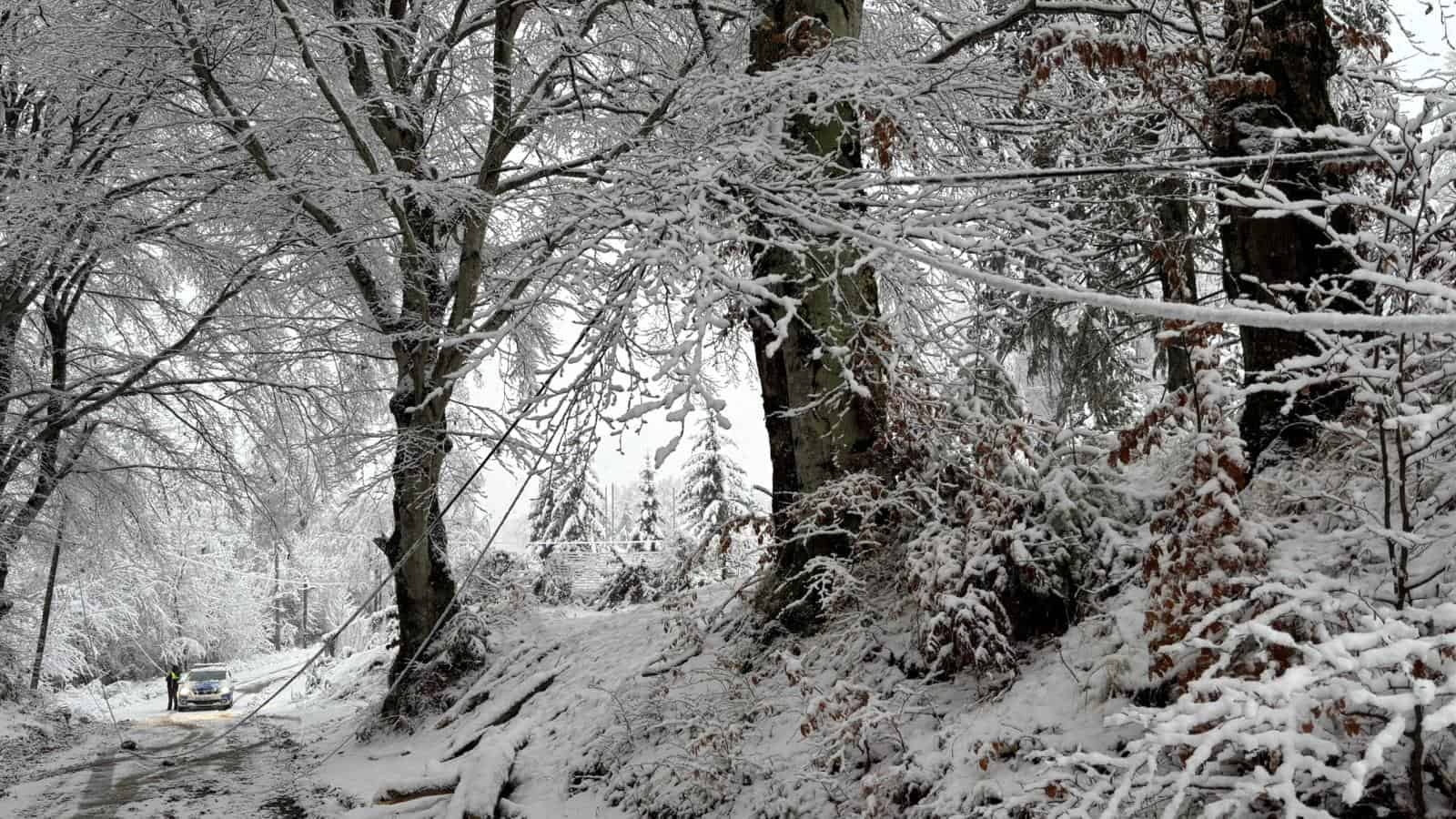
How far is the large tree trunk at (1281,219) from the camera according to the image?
4375 millimetres

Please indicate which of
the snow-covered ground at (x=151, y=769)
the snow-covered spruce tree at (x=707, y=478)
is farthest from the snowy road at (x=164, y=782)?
the snow-covered spruce tree at (x=707, y=478)

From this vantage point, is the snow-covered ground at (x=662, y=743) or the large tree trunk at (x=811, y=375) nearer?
the snow-covered ground at (x=662, y=743)

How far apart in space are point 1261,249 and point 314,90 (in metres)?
8.67

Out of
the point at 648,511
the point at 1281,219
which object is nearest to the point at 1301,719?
the point at 1281,219

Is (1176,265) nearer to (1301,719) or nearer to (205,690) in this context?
(1301,719)

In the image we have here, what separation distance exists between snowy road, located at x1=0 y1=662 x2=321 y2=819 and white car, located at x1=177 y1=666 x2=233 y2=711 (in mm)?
7428

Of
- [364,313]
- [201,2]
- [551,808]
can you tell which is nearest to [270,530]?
[364,313]

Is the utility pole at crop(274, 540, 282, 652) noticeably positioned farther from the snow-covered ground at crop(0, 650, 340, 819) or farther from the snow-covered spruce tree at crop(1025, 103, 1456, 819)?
the snow-covered spruce tree at crop(1025, 103, 1456, 819)

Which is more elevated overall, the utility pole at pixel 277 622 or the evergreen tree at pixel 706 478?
the evergreen tree at pixel 706 478

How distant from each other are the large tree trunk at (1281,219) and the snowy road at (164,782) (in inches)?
229

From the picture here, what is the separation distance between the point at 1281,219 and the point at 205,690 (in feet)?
81.3

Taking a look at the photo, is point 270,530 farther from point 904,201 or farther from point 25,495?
point 904,201

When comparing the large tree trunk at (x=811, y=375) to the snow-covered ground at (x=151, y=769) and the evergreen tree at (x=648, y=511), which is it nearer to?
the snow-covered ground at (x=151, y=769)

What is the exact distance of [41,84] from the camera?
898 centimetres
